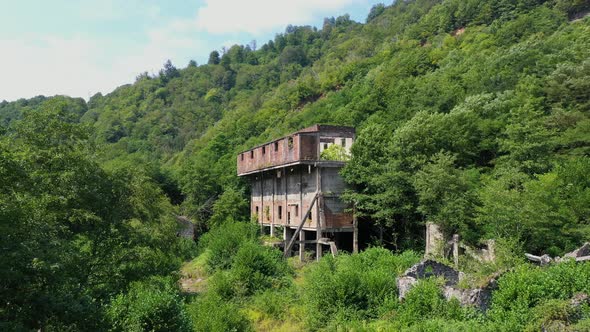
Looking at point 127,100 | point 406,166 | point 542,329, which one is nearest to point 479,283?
point 542,329

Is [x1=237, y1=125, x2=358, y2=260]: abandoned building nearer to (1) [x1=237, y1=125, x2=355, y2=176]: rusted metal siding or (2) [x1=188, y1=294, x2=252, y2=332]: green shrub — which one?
(1) [x1=237, y1=125, x2=355, y2=176]: rusted metal siding

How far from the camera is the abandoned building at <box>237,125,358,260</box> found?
84.6 ft

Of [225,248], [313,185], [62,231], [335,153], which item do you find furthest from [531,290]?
[225,248]

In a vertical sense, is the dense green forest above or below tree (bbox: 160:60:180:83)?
below

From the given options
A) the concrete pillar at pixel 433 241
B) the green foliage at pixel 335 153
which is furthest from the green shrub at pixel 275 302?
the green foliage at pixel 335 153

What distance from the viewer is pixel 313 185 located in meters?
26.6

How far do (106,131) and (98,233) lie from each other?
77952 millimetres

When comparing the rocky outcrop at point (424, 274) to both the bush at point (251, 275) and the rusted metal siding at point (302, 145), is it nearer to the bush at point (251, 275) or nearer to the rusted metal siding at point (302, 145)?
Answer: the bush at point (251, 275)

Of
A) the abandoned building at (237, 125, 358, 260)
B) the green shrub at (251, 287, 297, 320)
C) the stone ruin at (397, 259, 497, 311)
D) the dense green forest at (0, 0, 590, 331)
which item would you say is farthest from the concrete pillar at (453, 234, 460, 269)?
the green shrub at (251, 287, 297, 320)

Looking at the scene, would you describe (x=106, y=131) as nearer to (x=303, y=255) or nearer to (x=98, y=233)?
(x=303, y=255)

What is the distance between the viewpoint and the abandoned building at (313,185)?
2580cm

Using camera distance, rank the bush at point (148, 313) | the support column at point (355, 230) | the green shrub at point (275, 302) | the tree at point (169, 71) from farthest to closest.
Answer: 1. the tree at point (169, 71)
2. the support column at point (355, 230)
3. the green shrub at point (275, 302)
4. the bush at point (148, 313)

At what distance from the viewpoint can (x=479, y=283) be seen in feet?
45.3

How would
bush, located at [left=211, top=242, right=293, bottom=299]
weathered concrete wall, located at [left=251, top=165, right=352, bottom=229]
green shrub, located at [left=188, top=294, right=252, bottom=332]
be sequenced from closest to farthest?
1. green shrub, located at [left=188, top=294, right=252, bottom=332]
2. bush, located at [left=211, top=242, right=293, bottom=299]
3. weathered concrete wall, located at [left=251, top=165, right=352, bottom=229]
